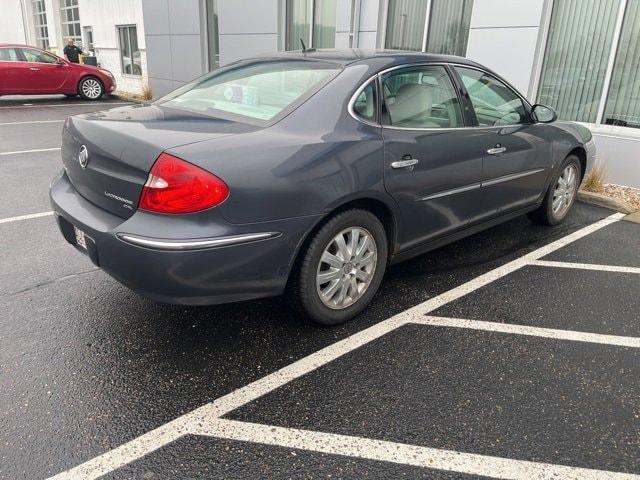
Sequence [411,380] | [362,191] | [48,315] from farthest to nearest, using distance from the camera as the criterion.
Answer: [48,315], [362,191], [411,380]

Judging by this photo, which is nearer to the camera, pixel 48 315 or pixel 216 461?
pixel 216 461

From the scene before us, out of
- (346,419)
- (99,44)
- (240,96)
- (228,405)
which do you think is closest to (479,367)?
(346,419)

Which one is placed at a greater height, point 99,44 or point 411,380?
point 99,44

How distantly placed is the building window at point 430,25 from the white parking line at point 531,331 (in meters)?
5.85

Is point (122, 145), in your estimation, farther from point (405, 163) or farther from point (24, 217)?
point (24, 217)

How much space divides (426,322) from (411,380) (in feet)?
2.17

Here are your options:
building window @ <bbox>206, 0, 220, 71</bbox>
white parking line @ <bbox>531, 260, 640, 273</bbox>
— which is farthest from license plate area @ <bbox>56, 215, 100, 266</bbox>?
building window @ <bbox>206, 0, 220, 71</bbox>

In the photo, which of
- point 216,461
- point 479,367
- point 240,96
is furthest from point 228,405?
point 240,96

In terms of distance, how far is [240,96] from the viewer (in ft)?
11.0

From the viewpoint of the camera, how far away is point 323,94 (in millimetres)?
3070

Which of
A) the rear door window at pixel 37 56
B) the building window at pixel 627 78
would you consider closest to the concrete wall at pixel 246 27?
the rear door window at pixel 37 56

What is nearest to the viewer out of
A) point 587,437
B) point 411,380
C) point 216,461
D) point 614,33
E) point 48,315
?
point 216,461

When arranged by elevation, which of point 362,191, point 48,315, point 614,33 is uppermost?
point 614,33

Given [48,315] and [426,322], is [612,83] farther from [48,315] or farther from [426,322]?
[48,315]
